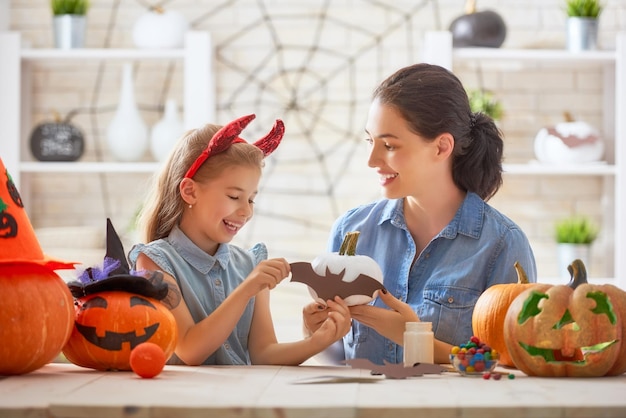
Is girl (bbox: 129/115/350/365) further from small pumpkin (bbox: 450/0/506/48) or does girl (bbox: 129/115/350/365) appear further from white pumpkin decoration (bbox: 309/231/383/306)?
small pumpkin (bbox: 450/0/506/48)

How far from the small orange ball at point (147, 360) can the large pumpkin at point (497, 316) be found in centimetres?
66

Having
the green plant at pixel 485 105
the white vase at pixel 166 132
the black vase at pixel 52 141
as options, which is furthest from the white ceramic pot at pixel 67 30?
the green plant at pixel 485 105

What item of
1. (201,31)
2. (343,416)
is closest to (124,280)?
(343,416)

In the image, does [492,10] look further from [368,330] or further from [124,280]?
[124,280]

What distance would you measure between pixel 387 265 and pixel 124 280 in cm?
86

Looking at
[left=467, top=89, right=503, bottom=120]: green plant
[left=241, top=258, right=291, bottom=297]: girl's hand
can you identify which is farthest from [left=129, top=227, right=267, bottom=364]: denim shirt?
[left=467, top=89, right=503, bottom=120]: green plant

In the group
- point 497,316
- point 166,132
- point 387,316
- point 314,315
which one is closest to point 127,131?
point 166,132

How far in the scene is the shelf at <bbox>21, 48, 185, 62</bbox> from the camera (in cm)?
443

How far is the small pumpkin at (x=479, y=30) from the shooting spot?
435 cm

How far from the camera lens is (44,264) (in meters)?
1.75

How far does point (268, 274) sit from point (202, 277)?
366mm

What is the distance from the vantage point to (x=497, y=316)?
1894mm

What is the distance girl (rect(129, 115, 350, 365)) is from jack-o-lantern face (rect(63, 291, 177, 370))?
0.25 metres

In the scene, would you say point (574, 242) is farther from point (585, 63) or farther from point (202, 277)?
point (202, 277)
